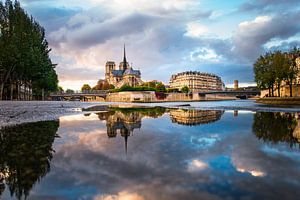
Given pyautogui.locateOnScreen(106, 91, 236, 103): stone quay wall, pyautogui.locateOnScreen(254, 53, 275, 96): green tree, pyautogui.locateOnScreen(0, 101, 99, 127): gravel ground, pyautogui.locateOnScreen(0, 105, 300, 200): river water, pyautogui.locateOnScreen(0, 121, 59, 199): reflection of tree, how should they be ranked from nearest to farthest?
pyautogui.locateOnScreen(0, 105, 300, 200): river water
pyautogui.locateOnScreen(0, 121, 59, 199): reflection of tree
pyautogui.locateOnScreen(0, 101, 99, 127): gravel ground
pyautogui.locateOnScreen(254, 53, 275, 96): green tree
pyautogui.locateOnScreen(106, 91, 236, 103): stone quay wall

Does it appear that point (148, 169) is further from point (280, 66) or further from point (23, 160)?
point (280, 66)

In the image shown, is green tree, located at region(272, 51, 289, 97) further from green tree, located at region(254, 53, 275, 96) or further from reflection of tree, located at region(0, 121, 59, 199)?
reflection of tree, located at region(0, 121, 59, 199)

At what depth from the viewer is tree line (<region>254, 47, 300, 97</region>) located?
64.1 meters

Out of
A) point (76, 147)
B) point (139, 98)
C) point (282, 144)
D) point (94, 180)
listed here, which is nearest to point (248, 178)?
point (94, 180)

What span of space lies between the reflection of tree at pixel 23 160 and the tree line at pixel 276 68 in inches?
2534

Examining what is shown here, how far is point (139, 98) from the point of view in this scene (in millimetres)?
131750

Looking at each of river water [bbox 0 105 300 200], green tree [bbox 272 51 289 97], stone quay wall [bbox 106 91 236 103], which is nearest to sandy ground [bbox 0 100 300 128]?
river water [bbox 0 105 300 200]

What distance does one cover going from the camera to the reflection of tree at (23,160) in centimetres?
525

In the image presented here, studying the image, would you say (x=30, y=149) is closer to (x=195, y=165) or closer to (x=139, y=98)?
(x=195, y=165)

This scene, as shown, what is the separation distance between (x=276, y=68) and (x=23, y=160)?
67004 mm

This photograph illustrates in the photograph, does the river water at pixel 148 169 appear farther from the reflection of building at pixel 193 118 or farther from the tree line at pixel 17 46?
the tree line at pixel 17 46

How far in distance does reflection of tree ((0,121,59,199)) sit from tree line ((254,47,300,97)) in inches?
2534

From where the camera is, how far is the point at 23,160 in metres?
6.85

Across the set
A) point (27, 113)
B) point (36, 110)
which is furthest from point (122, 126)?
point (36, 110)
